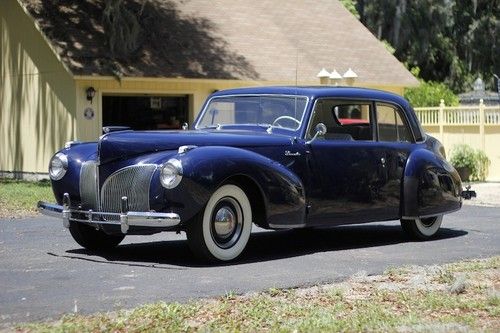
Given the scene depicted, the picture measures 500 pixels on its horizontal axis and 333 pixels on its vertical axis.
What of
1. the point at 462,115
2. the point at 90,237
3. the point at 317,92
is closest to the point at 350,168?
the point at 317,92

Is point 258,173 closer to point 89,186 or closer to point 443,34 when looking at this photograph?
point 89,186

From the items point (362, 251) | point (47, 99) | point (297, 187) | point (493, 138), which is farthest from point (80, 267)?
point (493, 138)

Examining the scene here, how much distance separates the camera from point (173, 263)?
9297 mm

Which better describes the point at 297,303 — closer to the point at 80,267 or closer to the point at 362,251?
the point at 80,267

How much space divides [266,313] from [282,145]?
129 inches

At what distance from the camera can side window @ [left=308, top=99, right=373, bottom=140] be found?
1055 cm

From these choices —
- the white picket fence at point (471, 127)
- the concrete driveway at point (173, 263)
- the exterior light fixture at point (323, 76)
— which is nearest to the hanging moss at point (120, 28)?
the exterior light fixture at point (323, 76)

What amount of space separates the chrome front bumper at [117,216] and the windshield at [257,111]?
2073mm

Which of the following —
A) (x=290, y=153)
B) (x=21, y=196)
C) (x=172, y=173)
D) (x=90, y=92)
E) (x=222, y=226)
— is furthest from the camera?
(x=90, y=92)

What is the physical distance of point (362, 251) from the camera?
1044 cm

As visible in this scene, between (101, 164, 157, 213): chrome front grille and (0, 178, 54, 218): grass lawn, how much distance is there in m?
5.51

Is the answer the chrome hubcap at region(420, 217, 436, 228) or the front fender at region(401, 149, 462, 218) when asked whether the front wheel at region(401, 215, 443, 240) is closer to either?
the chrome hubcap at region(420, 217, 436, 228)

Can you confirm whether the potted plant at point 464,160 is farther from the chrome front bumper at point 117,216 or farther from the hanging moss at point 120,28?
the chrome front bumper at point 117,216

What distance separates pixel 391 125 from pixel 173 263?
11.3 feet
